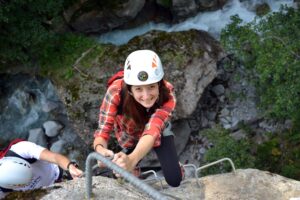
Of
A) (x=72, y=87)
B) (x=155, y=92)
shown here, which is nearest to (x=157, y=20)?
(x=72, y=87)

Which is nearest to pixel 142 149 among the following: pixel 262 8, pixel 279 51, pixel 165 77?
pixel 279 51

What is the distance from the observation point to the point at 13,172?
13.8ft

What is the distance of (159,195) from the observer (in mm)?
2049

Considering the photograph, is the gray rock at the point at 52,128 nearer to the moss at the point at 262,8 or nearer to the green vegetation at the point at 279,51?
the green vegetation at the point at 279,51

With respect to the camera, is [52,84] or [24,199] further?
[52,84]

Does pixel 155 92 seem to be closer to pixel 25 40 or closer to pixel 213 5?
pixel 25 40

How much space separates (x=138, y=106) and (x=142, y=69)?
1.29ft

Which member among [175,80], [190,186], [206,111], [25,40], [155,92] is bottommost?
[206,111]

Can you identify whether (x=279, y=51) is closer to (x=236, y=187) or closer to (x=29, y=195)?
(x=236, y=187)

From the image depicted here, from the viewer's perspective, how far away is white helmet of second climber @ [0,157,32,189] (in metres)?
4.18

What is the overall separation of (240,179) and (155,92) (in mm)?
2010

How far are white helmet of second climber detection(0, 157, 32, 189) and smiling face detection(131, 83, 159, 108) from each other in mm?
1452

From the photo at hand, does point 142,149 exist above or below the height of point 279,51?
above

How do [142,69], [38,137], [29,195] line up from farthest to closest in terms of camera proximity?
[38,137] < [142,69] < [29,195]
